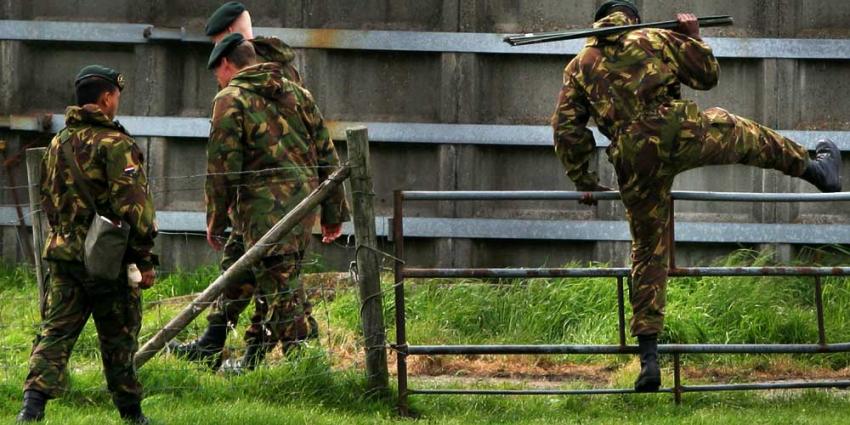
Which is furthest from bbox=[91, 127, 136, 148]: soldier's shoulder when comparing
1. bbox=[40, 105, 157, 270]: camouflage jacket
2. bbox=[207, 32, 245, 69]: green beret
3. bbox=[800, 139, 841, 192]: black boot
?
bbox=[800, 139, 841, 192]: black boot

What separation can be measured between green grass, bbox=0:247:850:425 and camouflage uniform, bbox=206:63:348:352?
37cm

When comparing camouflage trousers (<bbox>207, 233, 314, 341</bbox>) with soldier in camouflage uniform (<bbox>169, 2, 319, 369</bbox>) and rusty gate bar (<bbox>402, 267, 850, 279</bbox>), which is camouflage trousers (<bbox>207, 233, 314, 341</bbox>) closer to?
soldier in camouflage uniform (<bbox>169, 2, 319, 369</bbox>)

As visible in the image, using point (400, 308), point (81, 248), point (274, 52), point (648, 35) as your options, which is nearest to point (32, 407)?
point (81, 248)

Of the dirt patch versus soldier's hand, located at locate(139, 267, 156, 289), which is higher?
soldier's hand, located at locate(139, 267, 156, 289)

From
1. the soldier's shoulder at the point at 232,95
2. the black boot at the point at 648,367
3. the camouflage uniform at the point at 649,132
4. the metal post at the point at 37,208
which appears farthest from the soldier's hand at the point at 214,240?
the black boot at the point at 648,367

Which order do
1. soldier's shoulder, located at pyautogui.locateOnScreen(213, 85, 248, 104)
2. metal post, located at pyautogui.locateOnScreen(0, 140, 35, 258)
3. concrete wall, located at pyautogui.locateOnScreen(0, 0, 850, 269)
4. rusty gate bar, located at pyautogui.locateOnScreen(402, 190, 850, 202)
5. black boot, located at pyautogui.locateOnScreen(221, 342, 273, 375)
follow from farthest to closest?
metal post, located at pyautogui.locateOnScreen(0, 140, 35, 258), concrete wall, located at pyautogui.locateOnScreen(0, 0, 850, 269), soldier's shoulder, located at pyautogui.locateOnScreen(213, 85, 248, 104), black boot, located at pyautogui.locateOnScreen(221, 342, 273, 375), rusty gate bar, located at pyautogui.locateOnScreen(402, 190, 850, 202)

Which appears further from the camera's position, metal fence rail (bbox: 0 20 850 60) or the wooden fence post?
metal fence rail (bbox: 0 20 850 60)

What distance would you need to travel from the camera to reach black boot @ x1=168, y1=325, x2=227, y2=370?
812cm

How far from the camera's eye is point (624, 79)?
7.30 meters

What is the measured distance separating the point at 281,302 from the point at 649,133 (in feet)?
7.22

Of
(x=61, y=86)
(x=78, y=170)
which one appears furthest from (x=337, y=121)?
(x=78, y=170)

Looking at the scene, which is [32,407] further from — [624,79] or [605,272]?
[624,79]

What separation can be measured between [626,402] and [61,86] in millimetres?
4452

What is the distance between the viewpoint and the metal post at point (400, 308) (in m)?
7.59
